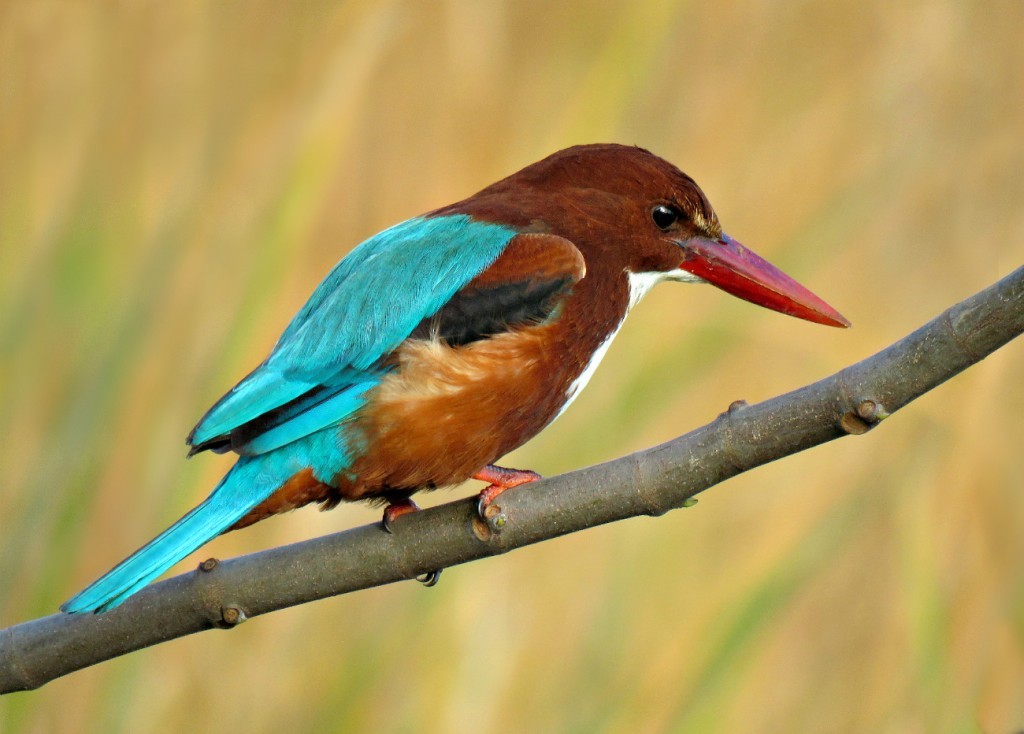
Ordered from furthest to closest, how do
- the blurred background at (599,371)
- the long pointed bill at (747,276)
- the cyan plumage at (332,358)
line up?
the blurred background at (599,371) → the long pointed bill at (747,276) → the cyan plumage at (332,358)

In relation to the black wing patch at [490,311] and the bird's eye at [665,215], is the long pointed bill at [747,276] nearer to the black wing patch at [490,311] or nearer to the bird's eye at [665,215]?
the bird's eye at [665,215]

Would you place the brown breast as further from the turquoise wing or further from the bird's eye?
the bird's eye

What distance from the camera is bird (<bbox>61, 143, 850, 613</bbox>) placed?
7.25 ft

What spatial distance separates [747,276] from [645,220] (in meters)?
0.22

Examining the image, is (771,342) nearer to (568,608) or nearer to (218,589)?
(568,608)

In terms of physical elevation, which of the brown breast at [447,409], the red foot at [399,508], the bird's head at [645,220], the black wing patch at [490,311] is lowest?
the red foot at [399,508]

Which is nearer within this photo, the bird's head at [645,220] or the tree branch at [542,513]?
the tree branch at [542,513]

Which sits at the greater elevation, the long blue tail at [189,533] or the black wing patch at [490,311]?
the black wing patch at [490,311]

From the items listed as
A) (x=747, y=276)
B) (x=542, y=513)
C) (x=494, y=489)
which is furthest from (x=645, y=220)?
(x=542, y=513)

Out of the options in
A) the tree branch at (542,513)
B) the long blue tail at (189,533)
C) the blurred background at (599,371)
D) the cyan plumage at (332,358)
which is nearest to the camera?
the tree branch at (542,513)

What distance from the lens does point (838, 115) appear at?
3.52 metres

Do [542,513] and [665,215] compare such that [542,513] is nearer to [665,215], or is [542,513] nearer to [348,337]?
[348,337]

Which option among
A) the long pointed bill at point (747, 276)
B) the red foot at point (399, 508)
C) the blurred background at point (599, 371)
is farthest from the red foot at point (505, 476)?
the long pointed bill at point (747, 276)

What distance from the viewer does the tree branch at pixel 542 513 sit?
1509 mm
